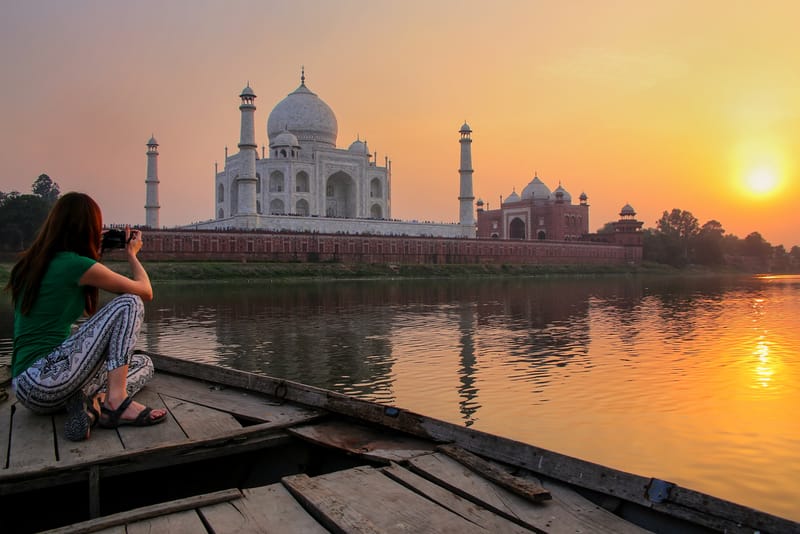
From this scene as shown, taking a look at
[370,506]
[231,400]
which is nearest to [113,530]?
[370,506]

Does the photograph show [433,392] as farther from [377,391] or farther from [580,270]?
[580,270]

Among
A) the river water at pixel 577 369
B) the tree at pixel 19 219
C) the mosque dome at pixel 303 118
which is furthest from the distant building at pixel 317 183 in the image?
the river water at pixel 577 369

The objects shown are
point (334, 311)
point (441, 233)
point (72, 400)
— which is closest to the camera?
point (72, 400)

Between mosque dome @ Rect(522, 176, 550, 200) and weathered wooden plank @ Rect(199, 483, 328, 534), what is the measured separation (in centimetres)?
6820

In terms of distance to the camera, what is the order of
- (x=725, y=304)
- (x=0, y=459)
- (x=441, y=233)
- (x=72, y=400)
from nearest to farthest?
(x=0, y=459) < (x=72, y=400) < (x=725, y=304) < (x=441, y=233)

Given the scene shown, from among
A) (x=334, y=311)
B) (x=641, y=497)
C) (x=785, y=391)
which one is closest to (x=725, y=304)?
(x=334, y=311)

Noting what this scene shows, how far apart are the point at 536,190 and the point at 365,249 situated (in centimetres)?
2859

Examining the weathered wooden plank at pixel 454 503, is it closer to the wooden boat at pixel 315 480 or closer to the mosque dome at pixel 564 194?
the wooden boat at pixel 315 480

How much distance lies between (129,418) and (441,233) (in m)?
51.9

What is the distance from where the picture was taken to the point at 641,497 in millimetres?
2715

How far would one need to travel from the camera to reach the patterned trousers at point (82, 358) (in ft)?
11.6

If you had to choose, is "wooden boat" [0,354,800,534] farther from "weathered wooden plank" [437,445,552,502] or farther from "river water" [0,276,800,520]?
"river water" [0,276,800,520]

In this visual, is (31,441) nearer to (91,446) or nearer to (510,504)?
(91,446)

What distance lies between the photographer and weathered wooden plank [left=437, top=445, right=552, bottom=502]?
9.19 ft
